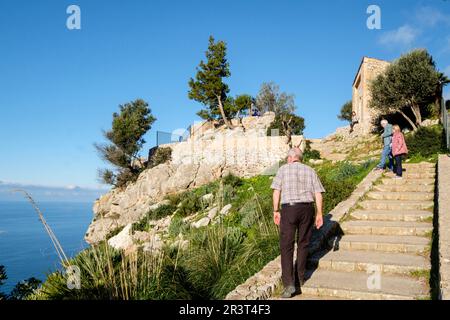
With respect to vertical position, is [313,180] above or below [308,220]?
above

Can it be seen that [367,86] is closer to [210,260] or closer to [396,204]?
[396,204]

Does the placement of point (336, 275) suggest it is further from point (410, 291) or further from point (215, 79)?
point (215, 79)

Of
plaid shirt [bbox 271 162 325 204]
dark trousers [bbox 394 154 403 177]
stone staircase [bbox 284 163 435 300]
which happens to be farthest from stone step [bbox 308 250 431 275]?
dark trousers [bbox 394 154 403 177]

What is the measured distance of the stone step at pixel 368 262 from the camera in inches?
179

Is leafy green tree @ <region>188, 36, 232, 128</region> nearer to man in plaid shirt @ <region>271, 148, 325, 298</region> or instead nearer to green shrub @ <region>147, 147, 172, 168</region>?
green shrub @ <region>147, 147, 172, 168</region>

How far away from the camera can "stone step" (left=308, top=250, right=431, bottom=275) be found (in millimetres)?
4555

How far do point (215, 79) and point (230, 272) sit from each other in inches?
1190

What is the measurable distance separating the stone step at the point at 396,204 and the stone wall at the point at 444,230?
0.51 meters

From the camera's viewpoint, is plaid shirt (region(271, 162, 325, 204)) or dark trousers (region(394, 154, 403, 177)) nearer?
plaid shirt (region(271, 162, 325, 204))

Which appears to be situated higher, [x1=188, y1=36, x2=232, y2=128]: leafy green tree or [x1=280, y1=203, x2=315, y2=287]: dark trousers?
[x1=188, y1=36, x2=232, y2=128]: leafy green tree

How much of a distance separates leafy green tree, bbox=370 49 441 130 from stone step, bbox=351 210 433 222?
50.3 ft

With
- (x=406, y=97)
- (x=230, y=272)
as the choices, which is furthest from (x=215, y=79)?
(x=230, y=272)

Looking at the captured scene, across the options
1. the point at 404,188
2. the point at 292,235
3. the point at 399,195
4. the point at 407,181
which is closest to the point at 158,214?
the point at 407,181
